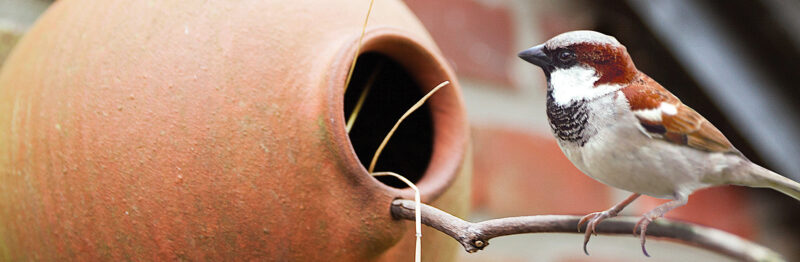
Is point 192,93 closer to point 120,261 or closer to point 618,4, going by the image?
point 120,261

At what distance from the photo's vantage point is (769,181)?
0.48 feet

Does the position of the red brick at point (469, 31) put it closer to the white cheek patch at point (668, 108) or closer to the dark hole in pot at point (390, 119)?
the dark hole in pot at point (390, 119)

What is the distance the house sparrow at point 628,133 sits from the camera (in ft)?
0.50

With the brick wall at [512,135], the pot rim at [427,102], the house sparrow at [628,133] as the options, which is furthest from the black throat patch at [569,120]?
the brick wall at [512,135]

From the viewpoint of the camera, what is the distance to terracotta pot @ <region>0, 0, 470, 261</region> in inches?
12.9

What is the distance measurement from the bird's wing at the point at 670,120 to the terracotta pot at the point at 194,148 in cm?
18

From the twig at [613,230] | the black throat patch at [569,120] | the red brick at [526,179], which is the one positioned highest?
the black throat patch at [569,120]

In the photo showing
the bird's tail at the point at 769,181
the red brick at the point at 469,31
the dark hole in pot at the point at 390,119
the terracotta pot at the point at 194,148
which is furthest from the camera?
the red brick at the point at 469,31

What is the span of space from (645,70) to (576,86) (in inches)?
9.2

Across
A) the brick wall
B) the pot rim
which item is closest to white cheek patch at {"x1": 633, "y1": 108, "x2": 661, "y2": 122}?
the pot rim

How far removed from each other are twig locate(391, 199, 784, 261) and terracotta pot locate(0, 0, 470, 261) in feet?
0.25

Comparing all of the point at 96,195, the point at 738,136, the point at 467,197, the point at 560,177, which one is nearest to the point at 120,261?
the point at 96,195

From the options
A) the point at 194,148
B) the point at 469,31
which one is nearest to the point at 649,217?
the point at 194,148

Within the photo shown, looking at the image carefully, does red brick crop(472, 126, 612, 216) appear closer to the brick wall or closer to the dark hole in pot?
the brick wall
